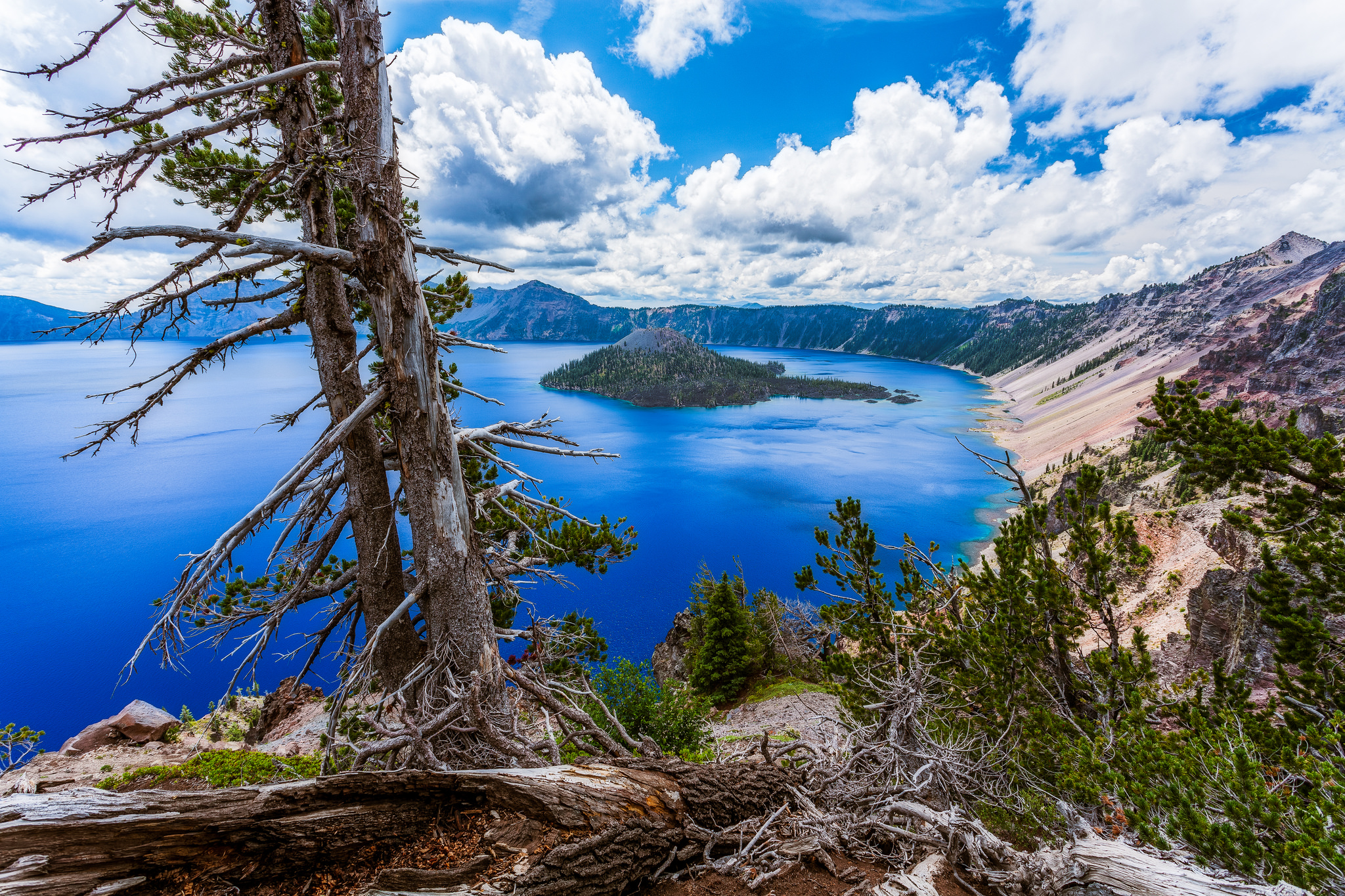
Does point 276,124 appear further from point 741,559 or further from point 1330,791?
point 741,559

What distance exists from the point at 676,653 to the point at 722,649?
5.12 metres

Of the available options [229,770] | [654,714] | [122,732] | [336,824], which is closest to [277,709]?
[122,732]

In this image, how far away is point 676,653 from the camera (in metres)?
26.0

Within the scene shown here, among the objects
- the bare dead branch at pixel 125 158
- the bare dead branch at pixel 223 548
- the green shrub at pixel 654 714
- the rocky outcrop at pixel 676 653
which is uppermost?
the bare dead branch at pixel 125 158

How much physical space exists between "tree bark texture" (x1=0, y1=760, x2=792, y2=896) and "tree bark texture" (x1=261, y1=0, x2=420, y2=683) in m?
2.38

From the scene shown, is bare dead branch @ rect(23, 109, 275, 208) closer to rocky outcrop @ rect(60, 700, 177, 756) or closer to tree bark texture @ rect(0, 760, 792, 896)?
tree bark texture @ rect(0, 760, 792, 896)

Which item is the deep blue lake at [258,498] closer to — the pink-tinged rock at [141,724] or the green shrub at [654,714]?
the green shrub at [654,714]

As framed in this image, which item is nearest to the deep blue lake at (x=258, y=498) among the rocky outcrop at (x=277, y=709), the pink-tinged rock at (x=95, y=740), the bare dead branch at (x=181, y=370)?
the bare dead branch at (x=181, y=370)

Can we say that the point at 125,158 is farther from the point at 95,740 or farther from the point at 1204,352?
the point at 1204,352

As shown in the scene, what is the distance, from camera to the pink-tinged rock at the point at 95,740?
1191 centimetres

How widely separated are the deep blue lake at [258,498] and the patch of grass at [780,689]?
8663 mm

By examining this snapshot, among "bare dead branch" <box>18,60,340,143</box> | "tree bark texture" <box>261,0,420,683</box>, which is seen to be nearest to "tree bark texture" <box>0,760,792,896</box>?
"tree bark texture" <box>261,0,420,683</box>

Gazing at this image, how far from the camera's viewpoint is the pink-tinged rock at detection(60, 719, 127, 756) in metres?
11.9

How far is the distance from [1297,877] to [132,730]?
19.4m
